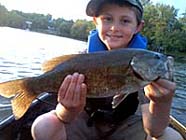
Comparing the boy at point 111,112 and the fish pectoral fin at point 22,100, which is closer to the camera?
the fish pectoral fin at point 22,100

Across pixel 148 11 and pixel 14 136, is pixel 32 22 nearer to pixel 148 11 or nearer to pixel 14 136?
pixel 148 11

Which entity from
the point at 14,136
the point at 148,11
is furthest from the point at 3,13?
the point at 14,136

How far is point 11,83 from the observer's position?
10.0ft

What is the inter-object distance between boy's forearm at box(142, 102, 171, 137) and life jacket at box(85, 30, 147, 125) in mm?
508

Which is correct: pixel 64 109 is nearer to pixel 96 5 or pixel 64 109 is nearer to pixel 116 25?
pixel 116 25

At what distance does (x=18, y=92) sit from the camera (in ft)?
10.2

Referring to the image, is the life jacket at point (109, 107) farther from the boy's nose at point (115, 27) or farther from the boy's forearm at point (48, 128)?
the boy's forearm at point (48, 128)

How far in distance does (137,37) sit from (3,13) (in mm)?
98737

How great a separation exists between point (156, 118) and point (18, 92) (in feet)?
4.20

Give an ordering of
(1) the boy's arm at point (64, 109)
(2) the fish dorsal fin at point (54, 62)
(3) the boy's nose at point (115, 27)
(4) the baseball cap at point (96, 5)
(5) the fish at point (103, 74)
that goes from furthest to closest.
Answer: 1. (4) the baseball cap at point (96, 5)
2. (3) the boy's nose at point (115, 27)
3. (2) the fish dorsal fin at point (54, 62)
4. (1) the boy's arm at point (64, 109)
5. (5) the fish at point (103, 74)

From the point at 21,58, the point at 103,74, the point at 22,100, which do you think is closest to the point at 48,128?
the point at 22,100

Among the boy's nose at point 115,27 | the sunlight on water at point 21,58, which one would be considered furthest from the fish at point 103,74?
the sunlight on water at point 21,58

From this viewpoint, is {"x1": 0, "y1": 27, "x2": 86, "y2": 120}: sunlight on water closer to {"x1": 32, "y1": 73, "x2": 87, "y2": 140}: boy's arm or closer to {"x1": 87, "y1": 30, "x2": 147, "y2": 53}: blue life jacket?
{"x1": 87, "y1": 30, "x2": 147, "y2": 53}: blue life jacket

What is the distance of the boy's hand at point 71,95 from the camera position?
3.01 metres
